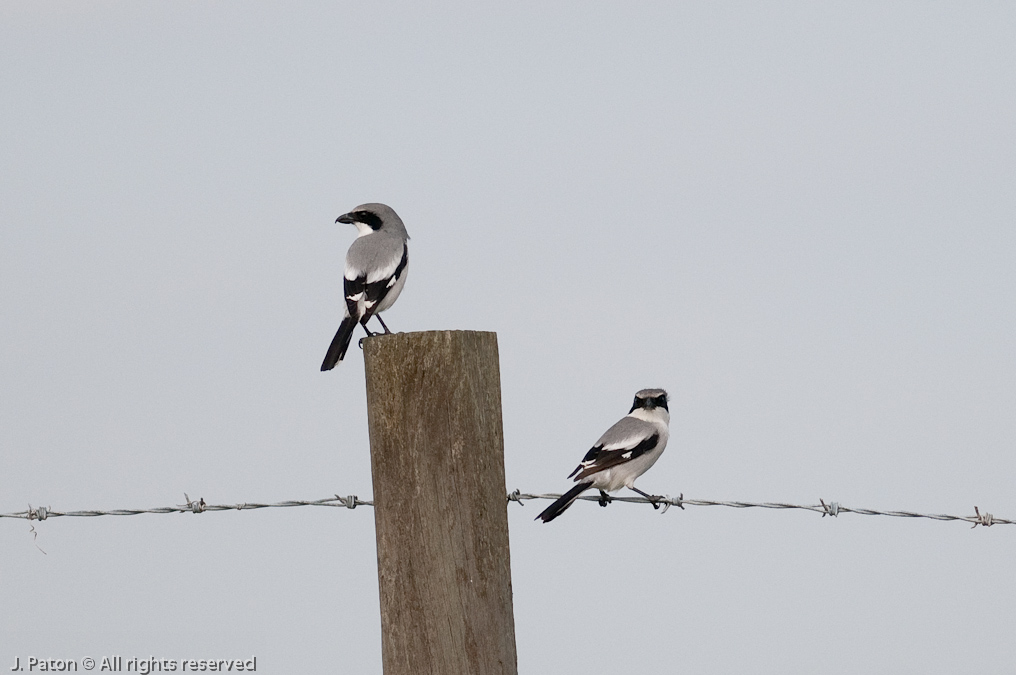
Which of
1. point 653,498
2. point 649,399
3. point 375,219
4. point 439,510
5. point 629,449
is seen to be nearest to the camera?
point 439,510

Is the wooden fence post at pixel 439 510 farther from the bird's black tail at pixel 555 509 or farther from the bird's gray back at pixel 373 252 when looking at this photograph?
the bird's gray back at pixel 373 252

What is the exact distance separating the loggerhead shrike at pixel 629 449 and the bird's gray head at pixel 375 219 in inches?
101

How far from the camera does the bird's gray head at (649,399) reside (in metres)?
9.27

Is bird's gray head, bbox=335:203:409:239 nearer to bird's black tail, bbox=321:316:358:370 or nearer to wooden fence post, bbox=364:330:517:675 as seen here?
bird's black tail, bbox=321:316:358:370

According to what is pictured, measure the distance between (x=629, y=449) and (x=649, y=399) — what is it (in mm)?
873

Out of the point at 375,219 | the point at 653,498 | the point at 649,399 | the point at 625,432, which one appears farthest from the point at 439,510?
the point at 375,219

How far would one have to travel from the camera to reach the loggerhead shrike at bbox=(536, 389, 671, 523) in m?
8.22

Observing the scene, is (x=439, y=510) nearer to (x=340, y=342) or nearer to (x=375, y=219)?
(x=340, y=342)

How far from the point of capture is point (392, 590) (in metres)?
4.53

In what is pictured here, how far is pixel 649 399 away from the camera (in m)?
9.27

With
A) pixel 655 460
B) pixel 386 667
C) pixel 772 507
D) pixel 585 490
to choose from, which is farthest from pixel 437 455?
pixel 655 460

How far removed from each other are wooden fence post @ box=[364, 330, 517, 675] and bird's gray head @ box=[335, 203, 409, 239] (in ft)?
16.8

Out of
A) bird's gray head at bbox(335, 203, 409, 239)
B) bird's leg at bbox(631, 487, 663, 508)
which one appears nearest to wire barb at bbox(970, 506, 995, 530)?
bird's leg at bbox(631, 487, 663, 508)

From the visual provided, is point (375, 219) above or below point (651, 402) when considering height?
above
